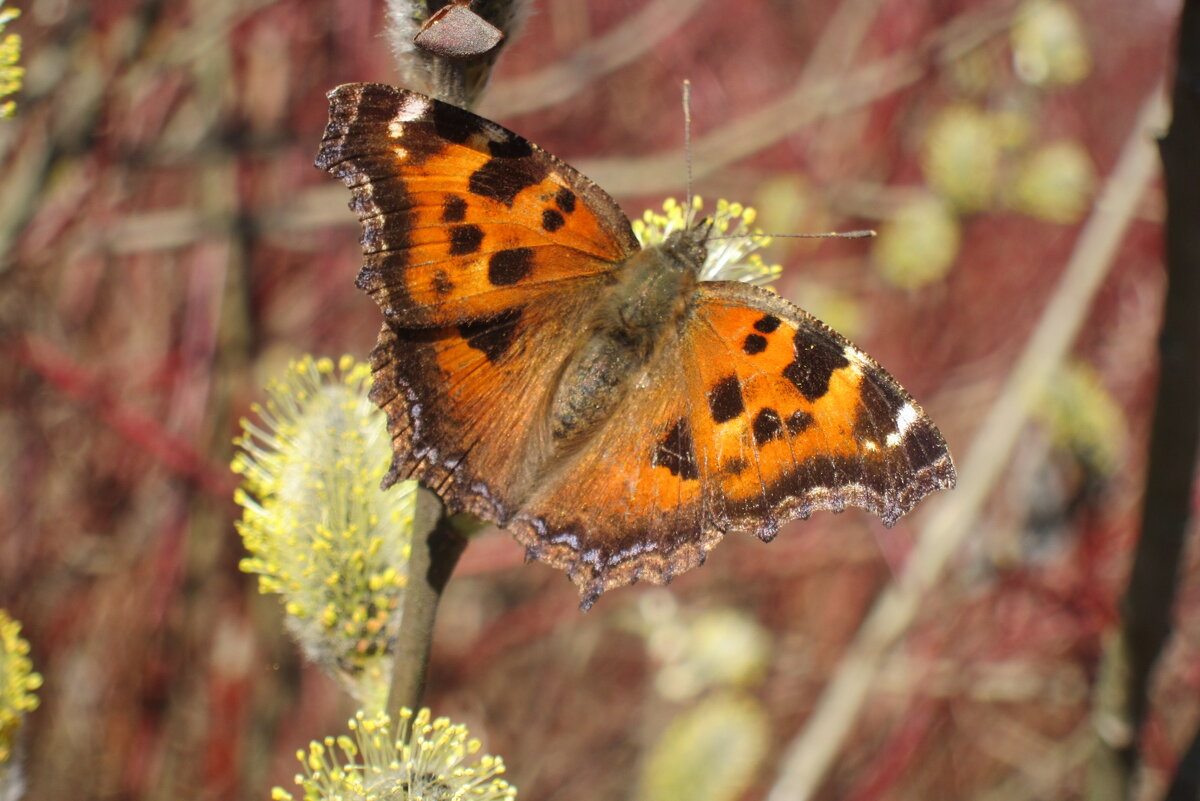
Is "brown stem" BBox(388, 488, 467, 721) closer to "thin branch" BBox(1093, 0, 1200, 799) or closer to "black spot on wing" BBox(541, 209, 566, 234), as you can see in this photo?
"black spot on wing" BBox(541, 209, 566, 234)

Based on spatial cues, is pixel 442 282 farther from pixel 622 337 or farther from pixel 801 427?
pixel 801 427

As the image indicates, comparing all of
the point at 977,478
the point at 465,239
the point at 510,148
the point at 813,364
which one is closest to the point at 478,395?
the point at 465,239

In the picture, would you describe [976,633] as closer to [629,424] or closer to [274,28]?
[629,424]

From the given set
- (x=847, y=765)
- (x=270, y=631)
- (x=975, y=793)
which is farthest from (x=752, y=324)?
(x=975, y=793)

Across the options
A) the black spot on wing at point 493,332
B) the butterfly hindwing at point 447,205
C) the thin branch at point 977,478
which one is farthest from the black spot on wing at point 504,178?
the thin branch at point 977,478

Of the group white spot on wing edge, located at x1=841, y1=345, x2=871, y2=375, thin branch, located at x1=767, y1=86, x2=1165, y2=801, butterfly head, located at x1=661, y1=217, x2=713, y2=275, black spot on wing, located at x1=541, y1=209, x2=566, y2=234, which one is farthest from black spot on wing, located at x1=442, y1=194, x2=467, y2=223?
thin branch, located at x1=767, y1=86, x2=1165, y2=801

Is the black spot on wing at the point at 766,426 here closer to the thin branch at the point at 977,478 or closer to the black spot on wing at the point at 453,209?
the black spot on wing at the point at 453,209

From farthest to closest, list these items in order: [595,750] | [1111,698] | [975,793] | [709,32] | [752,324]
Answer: [709,32] → [975,793] → [595,750] → [752,324] → [1111,698]
